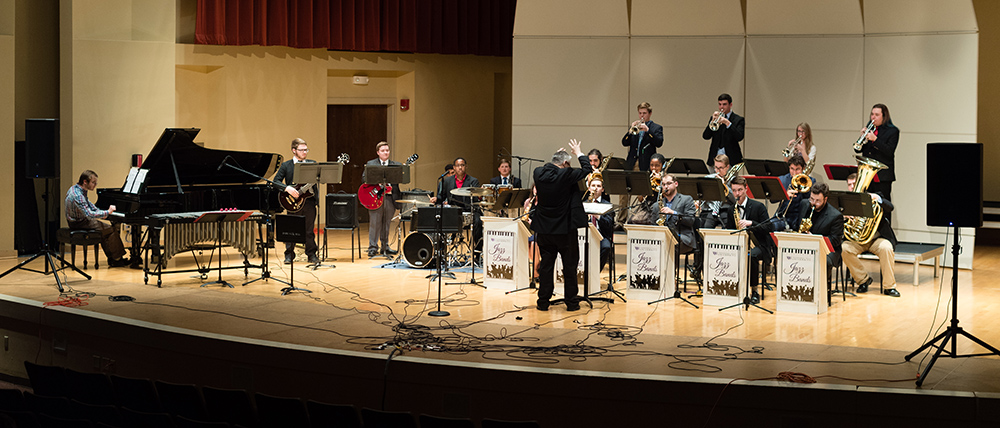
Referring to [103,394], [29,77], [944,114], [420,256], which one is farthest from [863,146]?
[29,77]

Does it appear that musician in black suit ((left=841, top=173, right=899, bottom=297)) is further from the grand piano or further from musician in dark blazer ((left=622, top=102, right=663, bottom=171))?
the grand piano

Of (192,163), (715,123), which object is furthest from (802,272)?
(192,163)

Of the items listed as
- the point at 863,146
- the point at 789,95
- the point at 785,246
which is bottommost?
the point at 785,246

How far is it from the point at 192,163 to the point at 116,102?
9.09 ft

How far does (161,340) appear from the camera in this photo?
6.73m

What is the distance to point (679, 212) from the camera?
9133mm

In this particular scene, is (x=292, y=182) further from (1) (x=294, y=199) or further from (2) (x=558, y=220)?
(2) (x=558, y=220)

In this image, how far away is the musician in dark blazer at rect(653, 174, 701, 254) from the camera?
9031mm

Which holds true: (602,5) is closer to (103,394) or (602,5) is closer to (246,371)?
(246,371)

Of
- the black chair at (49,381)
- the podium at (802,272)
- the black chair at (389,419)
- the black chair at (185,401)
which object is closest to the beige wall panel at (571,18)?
the podium at (802,272)

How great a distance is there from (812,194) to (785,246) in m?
0.81

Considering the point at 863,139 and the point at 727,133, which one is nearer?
the point at 863,139

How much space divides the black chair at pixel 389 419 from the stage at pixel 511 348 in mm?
1178

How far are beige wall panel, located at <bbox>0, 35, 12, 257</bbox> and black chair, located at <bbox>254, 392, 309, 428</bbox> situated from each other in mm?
8371
